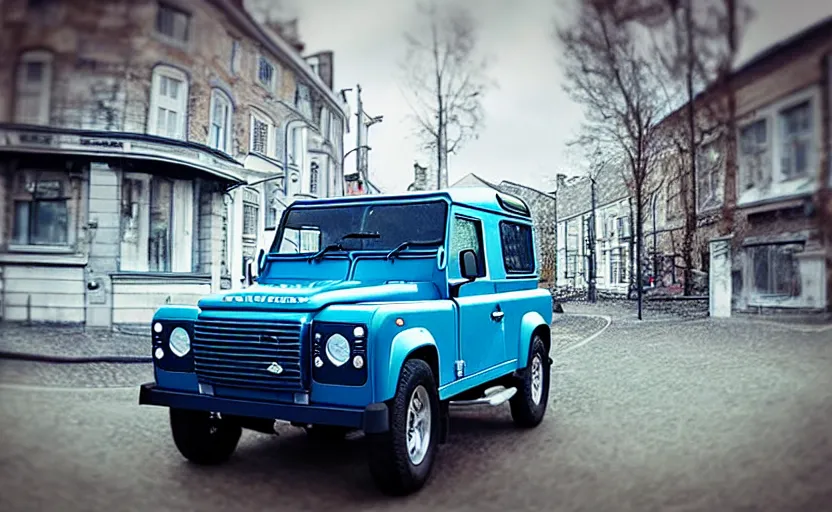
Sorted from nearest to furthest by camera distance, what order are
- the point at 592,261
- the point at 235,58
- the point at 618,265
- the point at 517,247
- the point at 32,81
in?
the point at 32,81 < the point at 235,58 < the point at 618,265 < the point at 592,261 < the point at 517,247

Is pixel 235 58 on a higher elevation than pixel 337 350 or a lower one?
higher

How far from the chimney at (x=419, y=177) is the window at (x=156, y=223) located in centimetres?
136

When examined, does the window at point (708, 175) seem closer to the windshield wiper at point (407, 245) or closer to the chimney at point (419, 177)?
the windshield wiper at point (407, 245)

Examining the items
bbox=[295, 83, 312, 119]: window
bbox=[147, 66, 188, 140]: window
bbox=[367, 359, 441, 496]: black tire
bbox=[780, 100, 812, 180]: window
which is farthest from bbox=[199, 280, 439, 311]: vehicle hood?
bbox=[780, 100, 812, 180]: window

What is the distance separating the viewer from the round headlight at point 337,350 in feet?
10.2

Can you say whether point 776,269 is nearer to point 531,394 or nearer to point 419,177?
point 419,177

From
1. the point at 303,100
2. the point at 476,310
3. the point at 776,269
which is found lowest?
the point at 476,310

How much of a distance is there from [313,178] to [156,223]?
1185 mm

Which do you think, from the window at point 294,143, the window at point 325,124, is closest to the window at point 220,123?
the window at point 294,143

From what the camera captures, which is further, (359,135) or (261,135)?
(359,135)

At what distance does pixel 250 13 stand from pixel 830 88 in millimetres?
2396

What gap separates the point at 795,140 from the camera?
2645 mm

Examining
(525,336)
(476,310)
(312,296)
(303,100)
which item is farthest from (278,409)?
(525,336)

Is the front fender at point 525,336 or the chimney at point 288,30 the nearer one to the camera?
the chimney at point 288,30
